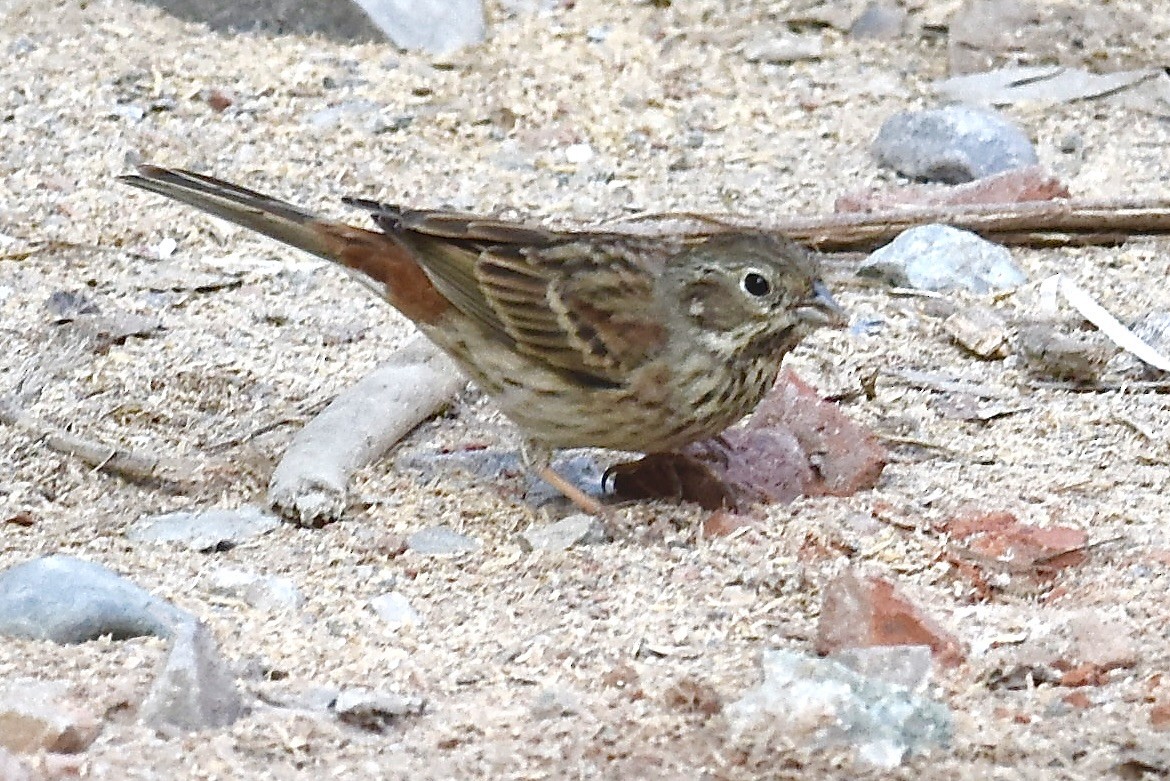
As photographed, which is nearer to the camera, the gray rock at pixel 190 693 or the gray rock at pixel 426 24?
the gray rock at pixel 190 693

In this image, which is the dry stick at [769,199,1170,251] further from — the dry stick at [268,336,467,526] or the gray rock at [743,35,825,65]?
the gray rock at [743,35,825,65]

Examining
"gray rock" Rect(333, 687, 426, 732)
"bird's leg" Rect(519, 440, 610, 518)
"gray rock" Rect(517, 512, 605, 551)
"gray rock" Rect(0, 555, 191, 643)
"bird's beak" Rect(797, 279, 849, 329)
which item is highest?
"bird's beak" Rect(797, 279, 849, 329)

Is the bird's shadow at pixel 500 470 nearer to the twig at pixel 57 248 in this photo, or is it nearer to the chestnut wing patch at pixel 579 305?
the chestnut wing patch at pixel 579 305

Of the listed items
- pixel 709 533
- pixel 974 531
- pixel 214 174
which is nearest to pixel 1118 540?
pixel 974 531

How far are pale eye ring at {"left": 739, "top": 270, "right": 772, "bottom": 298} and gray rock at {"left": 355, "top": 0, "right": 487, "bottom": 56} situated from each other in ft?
10.7

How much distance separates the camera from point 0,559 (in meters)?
3.65

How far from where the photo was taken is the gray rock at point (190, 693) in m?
2.84

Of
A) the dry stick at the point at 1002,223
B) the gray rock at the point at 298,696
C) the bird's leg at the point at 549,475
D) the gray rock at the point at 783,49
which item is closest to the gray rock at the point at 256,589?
the gray rock at the point at 298,696

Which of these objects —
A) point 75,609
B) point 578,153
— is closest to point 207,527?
point 75,609

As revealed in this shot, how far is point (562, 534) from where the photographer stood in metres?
3.98

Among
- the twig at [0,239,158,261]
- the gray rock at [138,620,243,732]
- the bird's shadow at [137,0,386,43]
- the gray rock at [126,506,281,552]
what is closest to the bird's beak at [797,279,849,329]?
the gray rock at [126,506,281,552]

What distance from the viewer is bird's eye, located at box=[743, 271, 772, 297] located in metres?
Result: 4.16

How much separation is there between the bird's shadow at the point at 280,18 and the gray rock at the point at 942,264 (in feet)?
8.49

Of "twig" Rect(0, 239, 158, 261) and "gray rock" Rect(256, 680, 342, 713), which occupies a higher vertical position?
"gray rock" Rect(256, 680, 342, 713)
